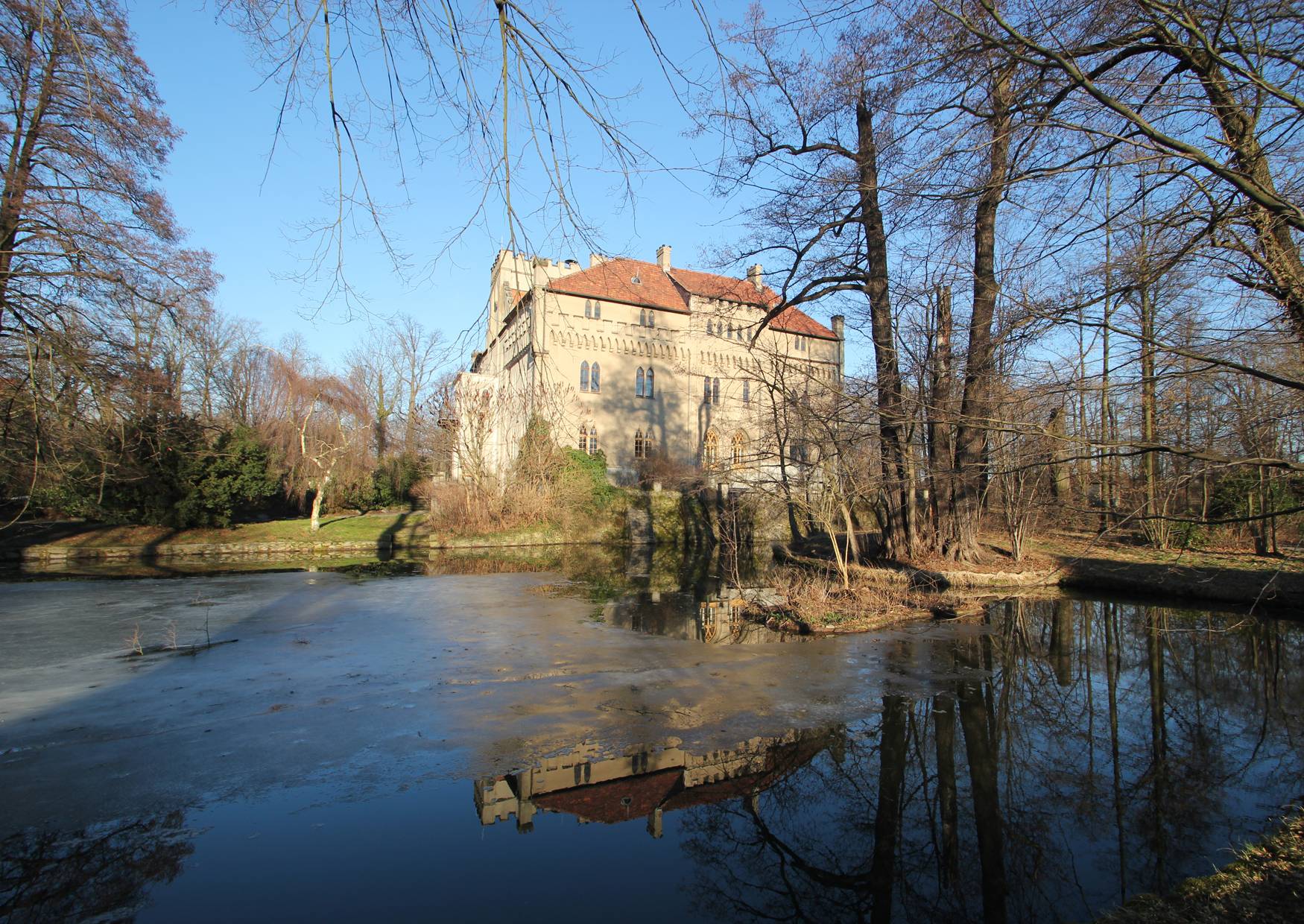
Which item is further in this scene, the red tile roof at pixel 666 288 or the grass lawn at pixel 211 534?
the grass lawn at pixel 211 534

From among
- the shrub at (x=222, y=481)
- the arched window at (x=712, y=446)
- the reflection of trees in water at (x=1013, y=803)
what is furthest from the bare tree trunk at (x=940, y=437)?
the arched window at (x=712, y=446)

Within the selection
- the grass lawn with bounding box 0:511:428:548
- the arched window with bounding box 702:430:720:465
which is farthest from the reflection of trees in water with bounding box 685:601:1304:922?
the arched window with bounding box 702:430:720:465

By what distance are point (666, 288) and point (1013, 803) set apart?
42.3 meters

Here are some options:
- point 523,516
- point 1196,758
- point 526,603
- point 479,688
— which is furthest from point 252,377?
point 1196,758

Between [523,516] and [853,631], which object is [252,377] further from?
[853,631]

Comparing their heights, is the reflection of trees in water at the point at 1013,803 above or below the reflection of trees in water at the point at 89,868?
below

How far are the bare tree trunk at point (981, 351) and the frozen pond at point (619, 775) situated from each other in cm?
259

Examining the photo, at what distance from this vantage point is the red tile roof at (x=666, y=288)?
3.58m

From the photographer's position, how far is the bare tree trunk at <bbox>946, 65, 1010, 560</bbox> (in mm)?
5641

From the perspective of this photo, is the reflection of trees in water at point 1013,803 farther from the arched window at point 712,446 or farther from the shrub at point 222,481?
the arched window at point 712,446

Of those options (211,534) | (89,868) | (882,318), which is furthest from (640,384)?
(89,868)

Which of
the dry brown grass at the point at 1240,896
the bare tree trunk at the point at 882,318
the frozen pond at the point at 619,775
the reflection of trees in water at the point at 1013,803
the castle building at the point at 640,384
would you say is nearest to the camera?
the dry brown grass at the point at 1240,896

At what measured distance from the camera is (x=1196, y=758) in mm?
5367

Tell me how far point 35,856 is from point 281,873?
4.29ft
